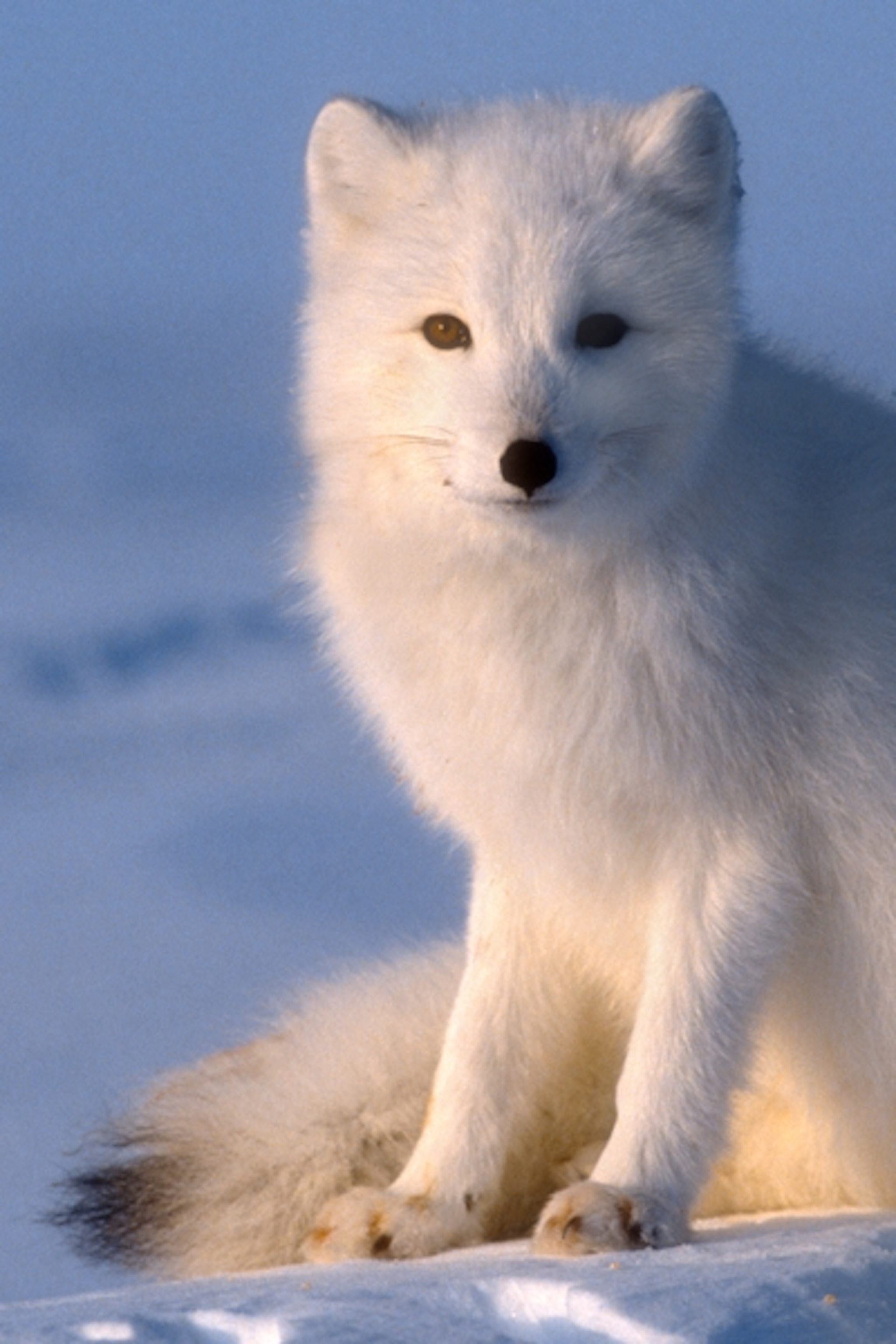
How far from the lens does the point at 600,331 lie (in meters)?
2.93

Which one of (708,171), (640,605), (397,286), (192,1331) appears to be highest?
(708,171)

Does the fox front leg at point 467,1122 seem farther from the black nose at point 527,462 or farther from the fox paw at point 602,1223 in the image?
the black nose at point 527,462

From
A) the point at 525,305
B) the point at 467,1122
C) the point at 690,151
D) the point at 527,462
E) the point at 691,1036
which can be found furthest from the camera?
the point at 467,1122

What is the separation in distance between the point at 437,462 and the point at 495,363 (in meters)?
0.16

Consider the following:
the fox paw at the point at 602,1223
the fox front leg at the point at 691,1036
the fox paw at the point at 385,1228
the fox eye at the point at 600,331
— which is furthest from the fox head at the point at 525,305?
the fox paw at the point at 385,1228

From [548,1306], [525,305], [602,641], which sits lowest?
[548,1306]

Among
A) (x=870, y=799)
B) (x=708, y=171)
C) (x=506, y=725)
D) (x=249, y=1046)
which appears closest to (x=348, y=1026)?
(x=249, y=1046)

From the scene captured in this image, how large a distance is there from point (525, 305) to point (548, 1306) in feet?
4.45

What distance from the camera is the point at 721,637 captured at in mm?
2994

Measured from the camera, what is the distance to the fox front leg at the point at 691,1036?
297cm

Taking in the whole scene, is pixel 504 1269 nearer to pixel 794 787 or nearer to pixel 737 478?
pixel 794 787

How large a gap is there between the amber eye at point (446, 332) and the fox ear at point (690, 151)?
41 centimetres

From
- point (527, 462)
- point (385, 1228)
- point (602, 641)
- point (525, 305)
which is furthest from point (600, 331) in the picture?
point (385, 1228)

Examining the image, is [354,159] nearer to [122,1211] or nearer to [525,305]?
[525,305]
